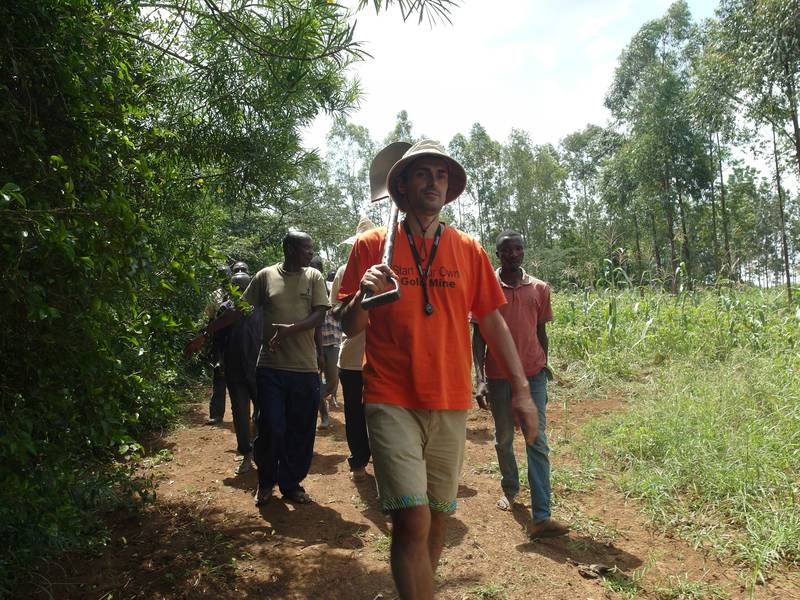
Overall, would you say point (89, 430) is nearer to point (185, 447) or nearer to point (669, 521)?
point (669, 521)

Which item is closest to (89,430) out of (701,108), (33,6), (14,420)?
(14,420)

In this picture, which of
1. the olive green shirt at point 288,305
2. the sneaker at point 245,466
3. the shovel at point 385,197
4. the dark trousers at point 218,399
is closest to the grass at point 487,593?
the shovel at point 385,197

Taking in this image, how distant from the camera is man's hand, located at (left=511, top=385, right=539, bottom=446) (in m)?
2.72

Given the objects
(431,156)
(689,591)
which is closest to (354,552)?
(689,591)

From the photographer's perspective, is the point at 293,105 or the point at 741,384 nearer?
the point at 293,105

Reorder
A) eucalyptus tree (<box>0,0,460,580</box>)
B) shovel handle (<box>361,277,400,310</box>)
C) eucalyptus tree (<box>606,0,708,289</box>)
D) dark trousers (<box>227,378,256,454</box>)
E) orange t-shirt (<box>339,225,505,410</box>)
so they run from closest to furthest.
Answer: eucalyptus tree (<box>0,0,460,580</box>), shovel handle (<box>361,277,400,310</box>), orange t-shirt (<box>339,225,505,410</box>), dark trousers (<box>227,378,256,454</box>), eucalyptus tree (<box>606,0,708,289</box>)

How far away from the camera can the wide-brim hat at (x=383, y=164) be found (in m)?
3.30

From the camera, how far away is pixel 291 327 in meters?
4.48

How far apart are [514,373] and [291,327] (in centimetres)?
216

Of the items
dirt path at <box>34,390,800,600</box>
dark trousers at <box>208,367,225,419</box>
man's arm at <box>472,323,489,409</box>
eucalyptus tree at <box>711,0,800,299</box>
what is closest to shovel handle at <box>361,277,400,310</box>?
dirt path at <box>34,390,800,600</box>

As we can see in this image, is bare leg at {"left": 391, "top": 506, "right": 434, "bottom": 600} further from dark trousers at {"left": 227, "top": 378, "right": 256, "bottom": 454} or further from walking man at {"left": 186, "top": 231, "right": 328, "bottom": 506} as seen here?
dark trousers at {"left": 227, "top": 378, "right": 256, "bottom": 454}

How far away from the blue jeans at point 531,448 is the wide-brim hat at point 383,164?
1.70 meters

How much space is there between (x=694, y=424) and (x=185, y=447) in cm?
533

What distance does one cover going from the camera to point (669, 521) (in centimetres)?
404
